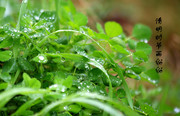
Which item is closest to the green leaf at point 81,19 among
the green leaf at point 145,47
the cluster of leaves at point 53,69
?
the cluster of leaves at point 53,69

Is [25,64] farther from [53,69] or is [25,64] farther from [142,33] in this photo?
[142,33]

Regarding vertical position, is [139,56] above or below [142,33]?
below

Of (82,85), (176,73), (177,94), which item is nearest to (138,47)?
(82,85)

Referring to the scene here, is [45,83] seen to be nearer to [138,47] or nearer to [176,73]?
[138,47]

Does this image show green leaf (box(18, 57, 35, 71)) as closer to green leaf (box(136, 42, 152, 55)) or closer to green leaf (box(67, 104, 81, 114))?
green leaf (box(67, 104, 81, 114))

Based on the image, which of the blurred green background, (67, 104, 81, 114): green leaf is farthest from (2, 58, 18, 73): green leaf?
the blurred green background

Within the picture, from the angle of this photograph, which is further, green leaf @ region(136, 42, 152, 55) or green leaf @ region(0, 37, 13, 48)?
green leaf @ region(136, 42, 152, 55)

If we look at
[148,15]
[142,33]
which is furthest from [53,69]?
[148,15]

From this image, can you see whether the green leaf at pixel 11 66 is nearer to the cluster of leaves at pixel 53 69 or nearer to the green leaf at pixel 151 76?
the cluster of leaves at pixel 53 69
